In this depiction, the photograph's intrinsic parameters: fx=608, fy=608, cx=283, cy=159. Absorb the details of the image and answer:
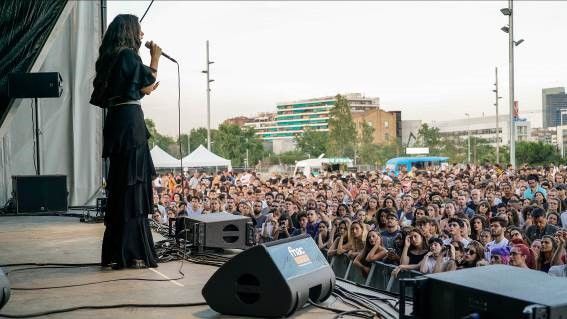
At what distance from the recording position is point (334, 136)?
51.3m

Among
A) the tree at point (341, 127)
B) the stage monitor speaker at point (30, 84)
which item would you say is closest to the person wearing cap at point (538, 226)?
the stage monitor speaker at point (30, 84)

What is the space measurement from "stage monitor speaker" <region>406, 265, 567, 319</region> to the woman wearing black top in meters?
2.03

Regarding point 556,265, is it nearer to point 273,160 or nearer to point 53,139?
point 53,139

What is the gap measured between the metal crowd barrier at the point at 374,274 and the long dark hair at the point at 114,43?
2.67 metres

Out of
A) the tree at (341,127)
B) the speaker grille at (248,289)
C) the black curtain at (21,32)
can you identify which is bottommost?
the speaker grille at (248,289)

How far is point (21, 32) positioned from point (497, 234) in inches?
221

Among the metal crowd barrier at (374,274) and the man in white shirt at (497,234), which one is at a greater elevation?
the man in white shirt at (497,234)

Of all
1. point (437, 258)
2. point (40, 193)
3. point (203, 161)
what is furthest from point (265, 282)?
point (203, 161)

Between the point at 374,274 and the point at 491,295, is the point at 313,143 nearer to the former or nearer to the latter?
the point at 374,274

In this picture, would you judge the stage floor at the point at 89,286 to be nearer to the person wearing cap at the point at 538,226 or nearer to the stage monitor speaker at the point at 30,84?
the stage monitor speaker at the point at 30,84

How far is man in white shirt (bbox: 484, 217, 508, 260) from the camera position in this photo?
617 centimetres

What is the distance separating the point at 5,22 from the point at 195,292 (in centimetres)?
435

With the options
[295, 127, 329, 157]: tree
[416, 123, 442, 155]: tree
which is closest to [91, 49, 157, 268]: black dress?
[416, 123, 442, 155]: tree

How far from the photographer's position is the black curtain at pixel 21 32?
633 centimetres
